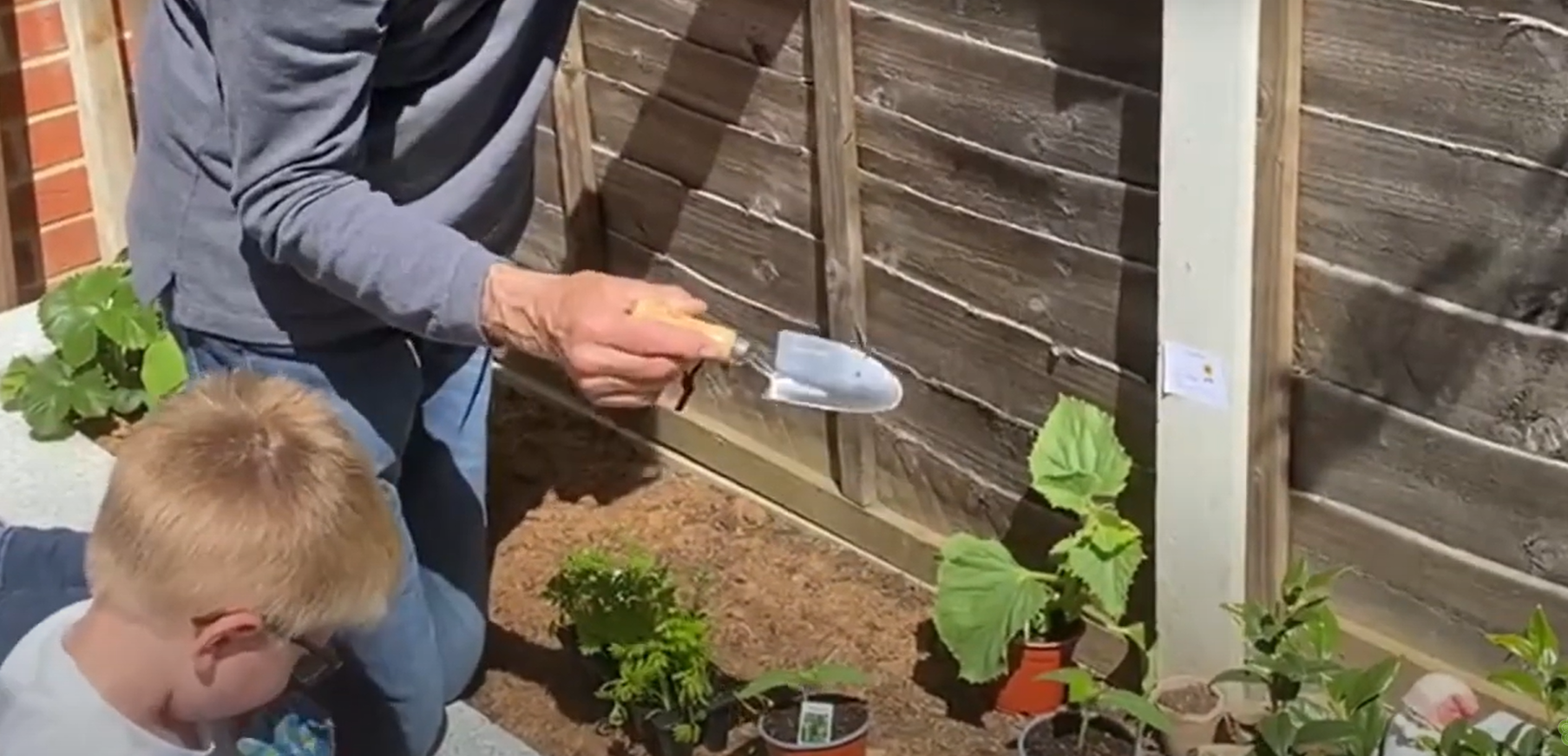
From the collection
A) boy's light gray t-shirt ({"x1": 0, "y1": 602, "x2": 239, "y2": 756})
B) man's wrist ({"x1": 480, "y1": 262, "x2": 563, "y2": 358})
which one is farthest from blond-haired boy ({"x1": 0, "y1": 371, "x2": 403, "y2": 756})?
man's wrist ({"x1": 480, "y1": 262, "x2": 563, "y2": 358})

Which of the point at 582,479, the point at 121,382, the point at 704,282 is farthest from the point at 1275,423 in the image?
the point at 121,382

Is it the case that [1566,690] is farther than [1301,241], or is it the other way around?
[1301,241]

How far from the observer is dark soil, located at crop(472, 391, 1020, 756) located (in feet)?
12.5

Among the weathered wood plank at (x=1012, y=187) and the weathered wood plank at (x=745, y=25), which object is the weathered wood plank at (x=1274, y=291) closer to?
the weathered wood plank at (x=1012, y=187)

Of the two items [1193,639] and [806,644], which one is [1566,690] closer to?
[1193,639]

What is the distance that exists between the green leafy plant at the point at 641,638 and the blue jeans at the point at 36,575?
818mm

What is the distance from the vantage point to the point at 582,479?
182 inches

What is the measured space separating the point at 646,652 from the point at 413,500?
1.38 feet

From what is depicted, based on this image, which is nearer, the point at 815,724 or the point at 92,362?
the point at 815,724

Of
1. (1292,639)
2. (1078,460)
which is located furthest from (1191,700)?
(1078,460)

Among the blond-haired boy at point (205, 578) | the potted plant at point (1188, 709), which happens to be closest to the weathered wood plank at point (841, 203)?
the potted plant at point (1188, 709)

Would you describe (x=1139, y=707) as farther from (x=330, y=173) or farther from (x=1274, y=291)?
(x=330, y=173)

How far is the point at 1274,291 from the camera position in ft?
10.7

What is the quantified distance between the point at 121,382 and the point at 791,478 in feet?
4.21
